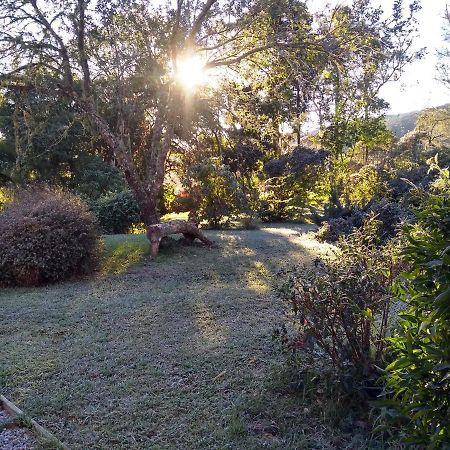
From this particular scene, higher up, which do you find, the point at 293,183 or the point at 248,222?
the point at 293,183

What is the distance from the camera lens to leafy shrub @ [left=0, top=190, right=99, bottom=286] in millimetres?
7281

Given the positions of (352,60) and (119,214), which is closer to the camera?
(352,60)

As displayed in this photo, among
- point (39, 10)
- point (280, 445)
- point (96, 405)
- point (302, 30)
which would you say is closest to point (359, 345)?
point (280, 445)

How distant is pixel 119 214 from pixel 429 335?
13.0 metres

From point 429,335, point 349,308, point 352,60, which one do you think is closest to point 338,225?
point 352,60

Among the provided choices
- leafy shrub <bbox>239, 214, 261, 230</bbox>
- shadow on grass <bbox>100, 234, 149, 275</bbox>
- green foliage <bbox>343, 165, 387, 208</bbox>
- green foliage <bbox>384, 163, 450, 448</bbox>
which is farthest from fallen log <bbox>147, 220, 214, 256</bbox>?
green foliage <bbox>384, 163, 450, 448</bbox>

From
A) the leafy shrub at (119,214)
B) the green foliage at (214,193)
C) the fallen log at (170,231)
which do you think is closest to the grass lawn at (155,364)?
the fallen log at (170,231)

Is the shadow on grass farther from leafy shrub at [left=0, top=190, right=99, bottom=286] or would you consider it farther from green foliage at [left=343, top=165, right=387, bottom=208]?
Answer: green foliage at [left=343, top=165, right=387, bottom=208]

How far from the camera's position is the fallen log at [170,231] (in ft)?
28.9

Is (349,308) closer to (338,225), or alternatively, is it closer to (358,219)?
(338,225)

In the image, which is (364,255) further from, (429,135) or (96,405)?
(429,135)

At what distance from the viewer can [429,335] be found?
5.65ft

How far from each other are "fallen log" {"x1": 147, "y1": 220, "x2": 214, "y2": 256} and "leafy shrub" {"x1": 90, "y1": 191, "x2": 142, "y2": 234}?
4819 millimetres

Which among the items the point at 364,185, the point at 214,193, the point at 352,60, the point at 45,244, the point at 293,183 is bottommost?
the point at 364,185
